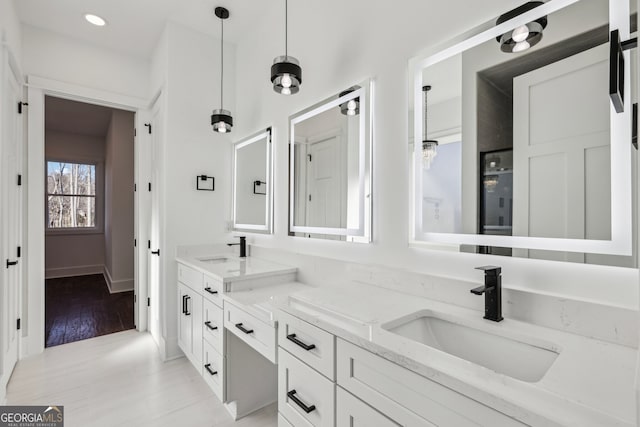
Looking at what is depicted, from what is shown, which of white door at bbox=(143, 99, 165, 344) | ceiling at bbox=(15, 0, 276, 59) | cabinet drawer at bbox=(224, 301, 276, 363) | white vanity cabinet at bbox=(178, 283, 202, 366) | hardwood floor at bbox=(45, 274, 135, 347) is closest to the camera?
cabinet drawer at bbox=(224, 301, 276, 363)

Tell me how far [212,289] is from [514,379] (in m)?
1.76

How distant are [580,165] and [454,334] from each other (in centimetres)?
71

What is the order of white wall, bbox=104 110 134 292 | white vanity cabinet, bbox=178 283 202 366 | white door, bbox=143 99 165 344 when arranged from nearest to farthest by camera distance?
white vanity cabinet, bbox=178 283 202 366
white door, bbox=143 99 165 344
white wall, bbox=104 110 134 292

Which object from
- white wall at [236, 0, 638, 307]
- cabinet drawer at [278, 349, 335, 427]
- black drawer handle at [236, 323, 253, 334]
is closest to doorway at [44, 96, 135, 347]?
black drawer handle at [236, 323, 253, 334]

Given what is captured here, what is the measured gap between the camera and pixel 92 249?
247 inches

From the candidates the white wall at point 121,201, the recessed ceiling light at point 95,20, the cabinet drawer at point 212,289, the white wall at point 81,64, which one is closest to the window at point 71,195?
the white wall at point 121,201

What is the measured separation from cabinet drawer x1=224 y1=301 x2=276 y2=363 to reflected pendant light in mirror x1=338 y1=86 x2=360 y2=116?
4.09 feet

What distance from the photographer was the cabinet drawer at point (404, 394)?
0.69 metres

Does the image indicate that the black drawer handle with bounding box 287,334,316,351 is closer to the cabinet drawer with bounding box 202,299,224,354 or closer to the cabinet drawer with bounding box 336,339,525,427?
the cabinet drawer with bounding box 336,339,525,427

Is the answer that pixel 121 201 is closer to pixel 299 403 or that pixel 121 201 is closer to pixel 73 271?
pixel 73 271

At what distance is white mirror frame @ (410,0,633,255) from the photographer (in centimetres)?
90

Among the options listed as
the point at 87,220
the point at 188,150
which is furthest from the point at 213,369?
the point at 87,220

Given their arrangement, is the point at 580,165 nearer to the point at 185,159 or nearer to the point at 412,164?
the point at 412,164

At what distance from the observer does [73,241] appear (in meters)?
6.08
